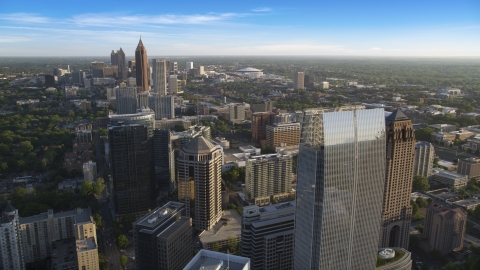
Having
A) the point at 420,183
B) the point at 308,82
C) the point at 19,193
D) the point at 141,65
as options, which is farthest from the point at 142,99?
the point at 308,82

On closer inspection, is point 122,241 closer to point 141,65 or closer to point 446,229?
point 446,229

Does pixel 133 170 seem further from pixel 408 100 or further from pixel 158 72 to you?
pixel 408 100

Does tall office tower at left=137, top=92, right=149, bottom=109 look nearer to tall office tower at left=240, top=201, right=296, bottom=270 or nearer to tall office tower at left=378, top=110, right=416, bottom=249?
tall office tower at left=240, top=201, right=296, bottom=270

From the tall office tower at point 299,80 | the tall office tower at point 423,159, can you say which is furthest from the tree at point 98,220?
the tall office tower at point 299,80

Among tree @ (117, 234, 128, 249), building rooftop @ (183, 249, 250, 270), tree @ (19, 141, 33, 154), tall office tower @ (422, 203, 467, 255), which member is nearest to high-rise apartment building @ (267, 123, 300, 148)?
tall office tower @ (422, 203, 467, 255)

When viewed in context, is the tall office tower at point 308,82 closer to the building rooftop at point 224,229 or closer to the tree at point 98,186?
the tree at point 98,186

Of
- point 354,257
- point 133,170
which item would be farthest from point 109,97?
point 354,257

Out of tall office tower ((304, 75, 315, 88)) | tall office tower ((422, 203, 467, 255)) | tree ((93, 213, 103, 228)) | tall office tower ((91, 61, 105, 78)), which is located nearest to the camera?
tall office tower ((422, 203, 467, 255))
